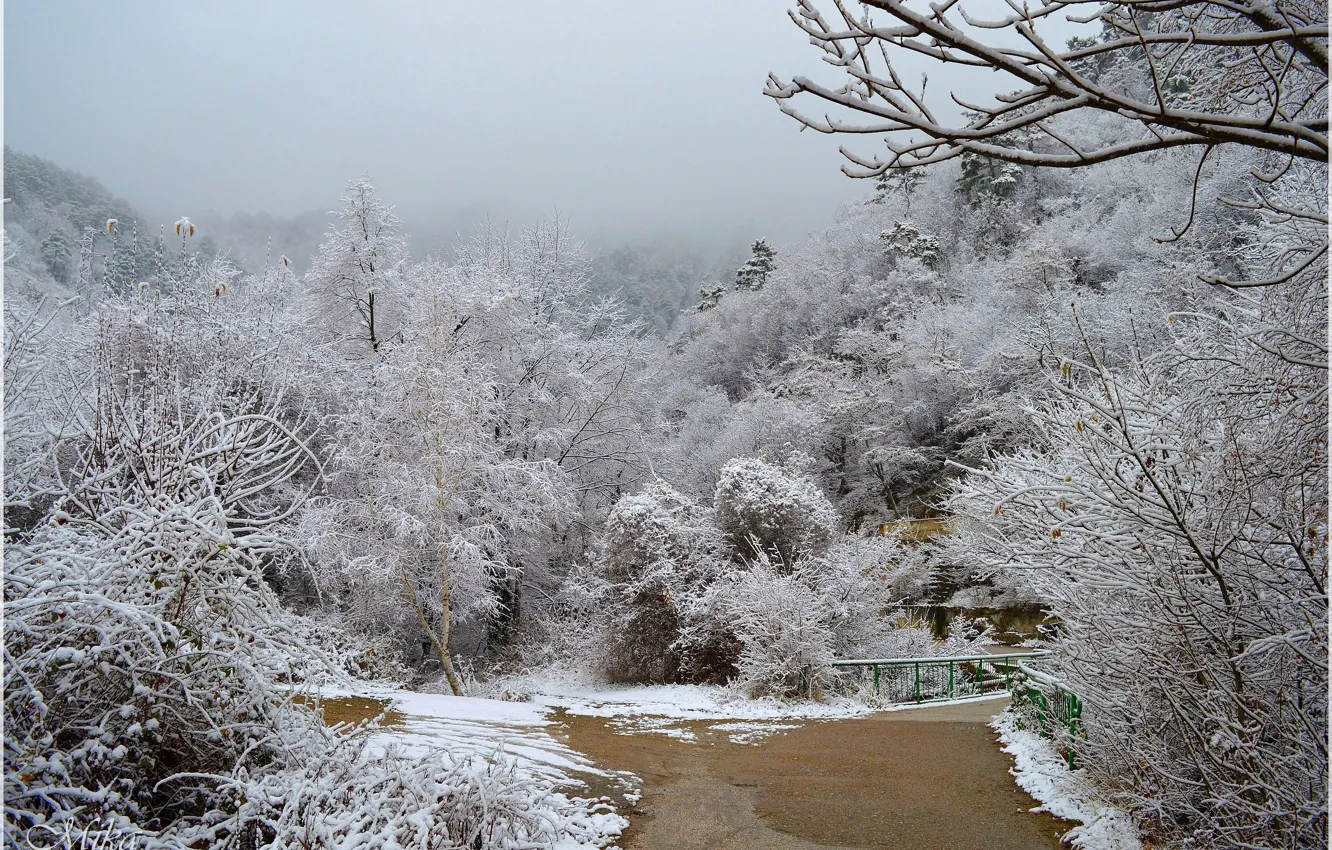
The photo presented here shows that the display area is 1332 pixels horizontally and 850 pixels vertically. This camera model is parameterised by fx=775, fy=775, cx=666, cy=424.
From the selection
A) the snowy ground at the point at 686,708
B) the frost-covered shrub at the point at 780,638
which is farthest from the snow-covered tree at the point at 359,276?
the frost-covered shrub at the point at 780,638

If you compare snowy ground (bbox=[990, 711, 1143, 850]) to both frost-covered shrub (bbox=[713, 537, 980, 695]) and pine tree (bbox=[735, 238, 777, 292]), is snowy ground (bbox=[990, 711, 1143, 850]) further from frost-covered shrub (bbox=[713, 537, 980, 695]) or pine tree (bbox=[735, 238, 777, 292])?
pine tree (bbox=[735, 238, 777, 292])

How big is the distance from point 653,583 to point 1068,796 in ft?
28.4

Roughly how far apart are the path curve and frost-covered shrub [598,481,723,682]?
401cm

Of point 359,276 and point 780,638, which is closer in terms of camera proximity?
point 780,638

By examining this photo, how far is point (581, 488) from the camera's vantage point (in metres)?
19.6

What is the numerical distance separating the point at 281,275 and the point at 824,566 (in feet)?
52.5

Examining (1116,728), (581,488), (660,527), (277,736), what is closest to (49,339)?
(277,736)

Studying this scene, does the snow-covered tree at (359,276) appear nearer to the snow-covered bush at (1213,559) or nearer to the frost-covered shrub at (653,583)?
the frost-covered shrub at (653,583)

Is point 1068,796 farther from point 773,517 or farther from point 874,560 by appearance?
point 773,517

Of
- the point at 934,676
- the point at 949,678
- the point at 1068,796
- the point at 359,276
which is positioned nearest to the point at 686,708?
the point at 934,676

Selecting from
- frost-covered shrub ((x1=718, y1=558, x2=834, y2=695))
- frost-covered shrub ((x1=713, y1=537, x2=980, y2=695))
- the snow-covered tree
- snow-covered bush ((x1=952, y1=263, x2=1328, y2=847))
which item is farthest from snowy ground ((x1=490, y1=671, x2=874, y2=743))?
the snow-covered tree

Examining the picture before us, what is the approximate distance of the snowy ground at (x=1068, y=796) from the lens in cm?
477

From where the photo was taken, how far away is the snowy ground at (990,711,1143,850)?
4.77 meters

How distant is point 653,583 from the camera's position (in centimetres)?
1395
